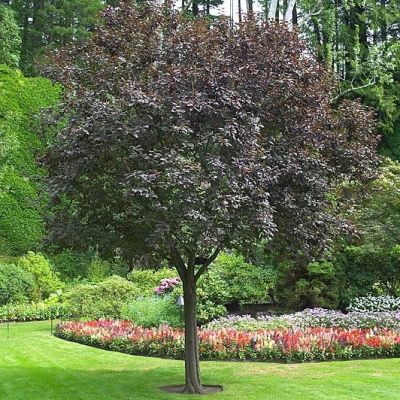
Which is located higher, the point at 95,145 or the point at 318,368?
the point at 95,145

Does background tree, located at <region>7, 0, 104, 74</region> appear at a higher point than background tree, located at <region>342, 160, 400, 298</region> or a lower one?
higher

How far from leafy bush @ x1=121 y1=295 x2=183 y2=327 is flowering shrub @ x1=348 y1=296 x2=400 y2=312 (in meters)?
4.24

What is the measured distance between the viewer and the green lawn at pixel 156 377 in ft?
24.4

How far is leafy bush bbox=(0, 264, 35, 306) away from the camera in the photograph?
1755cm

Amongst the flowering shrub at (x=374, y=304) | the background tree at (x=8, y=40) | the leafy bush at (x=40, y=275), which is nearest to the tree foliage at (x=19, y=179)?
the leafy bush at (x=40, y=275)

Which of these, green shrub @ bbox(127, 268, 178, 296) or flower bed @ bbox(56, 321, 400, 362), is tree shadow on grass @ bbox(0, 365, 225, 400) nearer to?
flower bed @ bbox(56, 321, 400, 362)

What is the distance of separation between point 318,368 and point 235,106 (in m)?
4.69

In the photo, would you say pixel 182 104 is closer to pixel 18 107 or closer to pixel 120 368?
pixel 120 368

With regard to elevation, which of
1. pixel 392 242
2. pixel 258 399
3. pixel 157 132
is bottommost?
pixel 258 399

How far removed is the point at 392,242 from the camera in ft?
44.1

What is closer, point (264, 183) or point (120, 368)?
point (264, 183)

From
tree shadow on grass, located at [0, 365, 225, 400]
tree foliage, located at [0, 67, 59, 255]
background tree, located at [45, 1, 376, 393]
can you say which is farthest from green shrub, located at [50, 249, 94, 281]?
background tree, located at [45, 1, 376, 393]

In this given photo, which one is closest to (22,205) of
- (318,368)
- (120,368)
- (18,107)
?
(18,107)

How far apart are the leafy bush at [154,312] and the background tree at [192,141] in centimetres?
559
